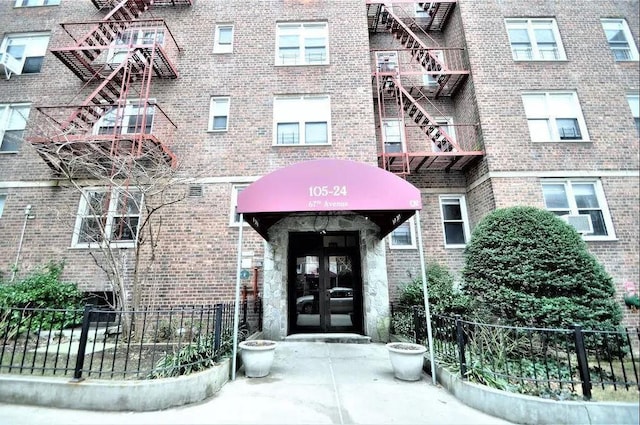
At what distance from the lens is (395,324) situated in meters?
7.34

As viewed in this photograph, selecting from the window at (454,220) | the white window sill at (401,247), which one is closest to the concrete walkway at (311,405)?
the white window sill at (401,247)

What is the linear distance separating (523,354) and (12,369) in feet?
27.7

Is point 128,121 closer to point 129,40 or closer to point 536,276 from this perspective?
point 129,40

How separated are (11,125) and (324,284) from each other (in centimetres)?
1193

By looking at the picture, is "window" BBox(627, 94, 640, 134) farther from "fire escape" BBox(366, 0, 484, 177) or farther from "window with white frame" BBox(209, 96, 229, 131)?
"window with white frame" BBox(209, 96, 229, 131)

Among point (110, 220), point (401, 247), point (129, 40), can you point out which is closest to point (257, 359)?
point (401, 247)

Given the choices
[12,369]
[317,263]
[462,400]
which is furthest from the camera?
[317,263]

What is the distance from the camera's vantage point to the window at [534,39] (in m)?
9.97

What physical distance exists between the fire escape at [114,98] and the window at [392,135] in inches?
286

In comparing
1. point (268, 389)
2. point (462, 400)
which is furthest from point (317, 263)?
point (462, 400)

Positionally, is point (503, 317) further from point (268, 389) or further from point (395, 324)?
point (268, 389)

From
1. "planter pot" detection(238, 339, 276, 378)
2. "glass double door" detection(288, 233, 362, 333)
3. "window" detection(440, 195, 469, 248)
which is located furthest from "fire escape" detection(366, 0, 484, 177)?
"planter pot" detection(238, 339, 276, 378)

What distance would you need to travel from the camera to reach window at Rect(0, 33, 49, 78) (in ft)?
34.5

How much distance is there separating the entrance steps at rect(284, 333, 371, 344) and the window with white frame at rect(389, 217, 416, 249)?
3.43 metres
